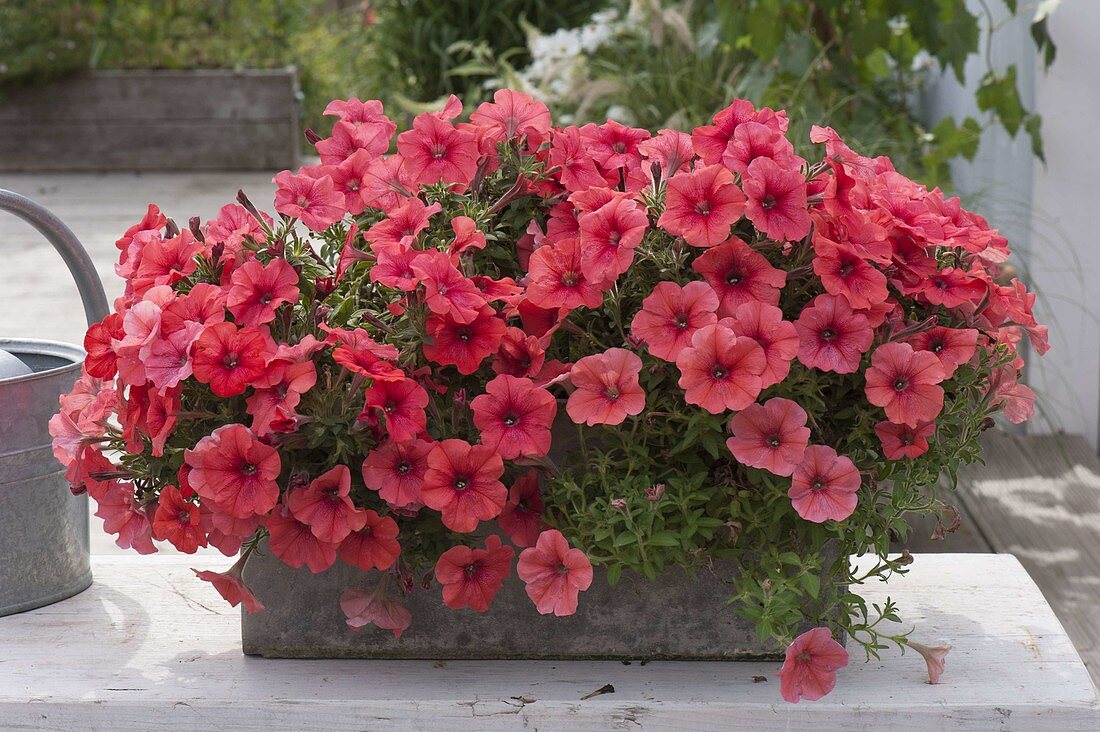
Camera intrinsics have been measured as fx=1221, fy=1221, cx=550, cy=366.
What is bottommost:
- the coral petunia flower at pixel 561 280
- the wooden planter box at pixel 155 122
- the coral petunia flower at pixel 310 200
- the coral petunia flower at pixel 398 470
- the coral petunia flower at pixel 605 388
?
the wooden planter box at pixel 155 122

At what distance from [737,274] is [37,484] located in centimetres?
65

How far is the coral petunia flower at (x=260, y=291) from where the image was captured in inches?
33.8

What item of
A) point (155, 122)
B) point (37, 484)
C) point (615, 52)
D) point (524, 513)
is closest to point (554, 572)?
point (524, 513)

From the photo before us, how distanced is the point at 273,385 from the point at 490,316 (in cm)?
16

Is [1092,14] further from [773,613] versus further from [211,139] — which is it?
[211,139]

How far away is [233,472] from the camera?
0.82m

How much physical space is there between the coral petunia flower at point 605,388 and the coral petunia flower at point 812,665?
0.21m

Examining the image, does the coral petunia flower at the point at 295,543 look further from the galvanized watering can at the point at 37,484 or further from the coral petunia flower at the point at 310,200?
the galvanized watering can at the point at 37,484

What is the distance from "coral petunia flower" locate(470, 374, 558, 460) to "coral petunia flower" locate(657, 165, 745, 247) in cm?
15

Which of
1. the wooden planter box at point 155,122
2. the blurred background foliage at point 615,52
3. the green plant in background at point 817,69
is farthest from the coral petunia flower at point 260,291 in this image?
the wooden planter box at point 155,122

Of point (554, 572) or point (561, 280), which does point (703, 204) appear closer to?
point (561, 280)

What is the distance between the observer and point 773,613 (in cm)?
85

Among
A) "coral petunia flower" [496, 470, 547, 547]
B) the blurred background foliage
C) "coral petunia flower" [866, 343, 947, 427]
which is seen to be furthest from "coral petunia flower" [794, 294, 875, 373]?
the blurred background foliage

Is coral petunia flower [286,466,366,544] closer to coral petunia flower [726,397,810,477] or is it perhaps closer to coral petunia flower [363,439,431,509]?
coral petunia flower [363,439,431,509]
